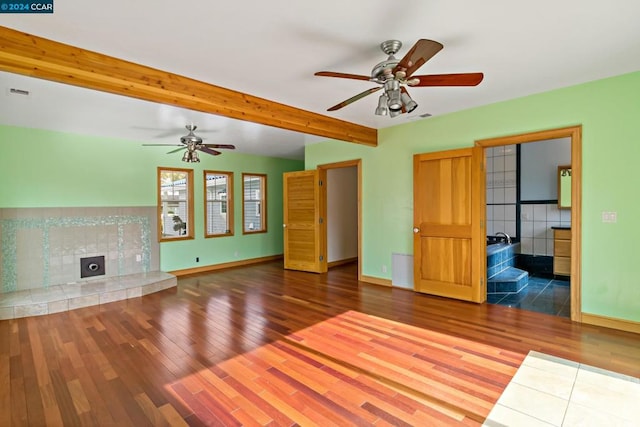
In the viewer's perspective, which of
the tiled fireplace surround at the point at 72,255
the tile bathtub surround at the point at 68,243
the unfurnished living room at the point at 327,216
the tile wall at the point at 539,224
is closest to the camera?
the unfurnished living room at the point at 327,216

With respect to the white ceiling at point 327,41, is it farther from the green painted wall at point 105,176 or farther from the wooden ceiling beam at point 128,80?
the green painted wall at point 105,176

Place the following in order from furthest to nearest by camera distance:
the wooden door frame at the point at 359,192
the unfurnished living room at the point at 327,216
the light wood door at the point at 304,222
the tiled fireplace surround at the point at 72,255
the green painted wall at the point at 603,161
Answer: the light wood door at the point at 304,222, the wooden door frame at the point at 359,192, the tiled fireplace surround at the point at 72,255, the green painted wall at the point at 603,161, the unfurnished living room at the point at 327,216

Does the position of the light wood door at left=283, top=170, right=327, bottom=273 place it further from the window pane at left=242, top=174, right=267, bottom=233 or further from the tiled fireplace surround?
the tiled fireplace surround

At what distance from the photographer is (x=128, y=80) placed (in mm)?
2797

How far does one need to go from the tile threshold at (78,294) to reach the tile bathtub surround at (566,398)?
4.80 m

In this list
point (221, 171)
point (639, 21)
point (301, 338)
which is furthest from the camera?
point (221, 171)

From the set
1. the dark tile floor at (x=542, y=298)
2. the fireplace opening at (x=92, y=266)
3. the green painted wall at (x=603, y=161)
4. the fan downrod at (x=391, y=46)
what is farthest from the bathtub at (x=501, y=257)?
the fireplace opening at (x=92, y=266)

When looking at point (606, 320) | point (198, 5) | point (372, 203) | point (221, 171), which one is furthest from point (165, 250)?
point (606, 320)

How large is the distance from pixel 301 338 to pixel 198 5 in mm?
2878

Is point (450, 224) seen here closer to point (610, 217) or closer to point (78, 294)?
point (610, 217)

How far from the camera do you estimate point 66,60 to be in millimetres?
2502

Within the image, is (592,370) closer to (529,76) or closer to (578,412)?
(578,412)

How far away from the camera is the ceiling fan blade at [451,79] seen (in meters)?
2.33

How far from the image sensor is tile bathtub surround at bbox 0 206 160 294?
4.71 m
